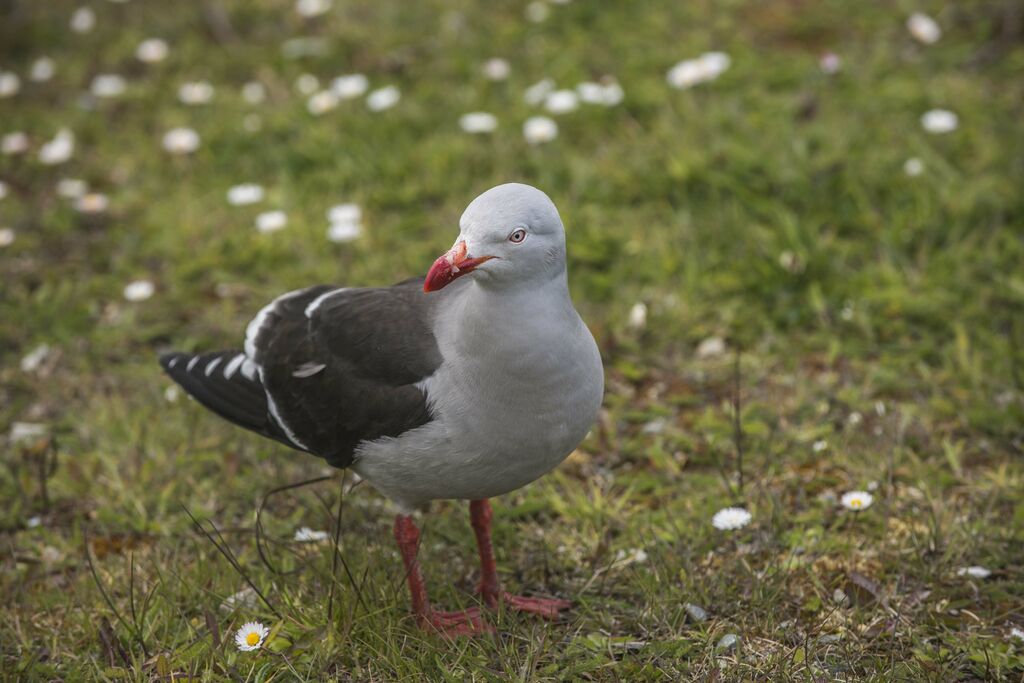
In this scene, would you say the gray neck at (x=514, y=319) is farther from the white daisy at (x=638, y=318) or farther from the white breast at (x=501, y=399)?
the white daisy at (x=638, y=318)

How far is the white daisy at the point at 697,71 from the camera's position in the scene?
598 centimetres

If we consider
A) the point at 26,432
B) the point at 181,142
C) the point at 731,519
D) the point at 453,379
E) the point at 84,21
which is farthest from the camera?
the point at 84,21

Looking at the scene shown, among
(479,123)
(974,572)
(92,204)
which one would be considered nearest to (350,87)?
(479,123)

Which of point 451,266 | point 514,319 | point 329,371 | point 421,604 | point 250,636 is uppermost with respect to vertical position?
point 451,266

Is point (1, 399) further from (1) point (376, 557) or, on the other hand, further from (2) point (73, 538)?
(1) point (376, 557)

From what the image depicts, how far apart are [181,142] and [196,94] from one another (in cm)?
62

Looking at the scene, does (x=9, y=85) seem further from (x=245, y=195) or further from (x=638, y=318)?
(x=638, y=318)

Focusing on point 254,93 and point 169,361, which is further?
point 254,93

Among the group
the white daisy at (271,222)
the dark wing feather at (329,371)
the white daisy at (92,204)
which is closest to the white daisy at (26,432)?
the dark wing feather at (329,371)

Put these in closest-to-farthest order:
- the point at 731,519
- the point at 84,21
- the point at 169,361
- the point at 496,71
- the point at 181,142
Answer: the point at 731,519 < the point at 169,361 < the point at 181,142 < the point at 496,71 < the point at 84,21

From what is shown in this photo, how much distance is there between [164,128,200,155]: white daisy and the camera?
6.18m

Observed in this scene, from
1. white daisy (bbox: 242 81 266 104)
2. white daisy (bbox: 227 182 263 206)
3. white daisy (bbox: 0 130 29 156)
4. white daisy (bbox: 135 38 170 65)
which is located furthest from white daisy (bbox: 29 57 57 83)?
white daisy (bbox: 227 182 263 206)

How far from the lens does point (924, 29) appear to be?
6293 mm

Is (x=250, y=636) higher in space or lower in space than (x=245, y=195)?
higher
